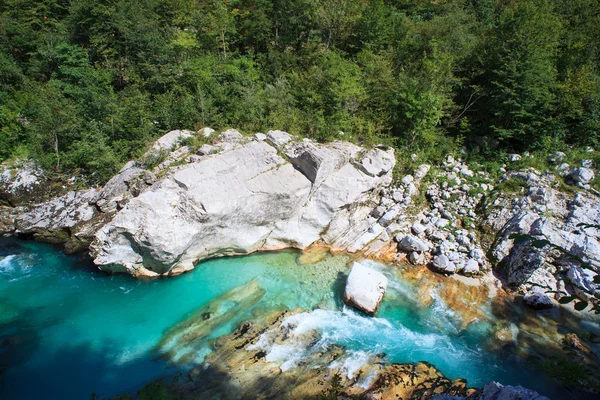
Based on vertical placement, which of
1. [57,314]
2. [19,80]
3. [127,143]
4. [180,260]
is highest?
[19,80]

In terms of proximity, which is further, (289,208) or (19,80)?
(19,80)

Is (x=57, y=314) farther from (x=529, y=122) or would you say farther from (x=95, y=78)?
(x=529, y=122)

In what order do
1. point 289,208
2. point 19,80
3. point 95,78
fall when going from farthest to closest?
point 19,80 → point 95,78 → point 289,208

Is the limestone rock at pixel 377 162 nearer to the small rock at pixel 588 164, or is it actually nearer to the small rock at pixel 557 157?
the small rock at pixel 557 157

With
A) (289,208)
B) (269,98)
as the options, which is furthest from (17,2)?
(289,208)

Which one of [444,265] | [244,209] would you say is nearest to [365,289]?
[444,265]

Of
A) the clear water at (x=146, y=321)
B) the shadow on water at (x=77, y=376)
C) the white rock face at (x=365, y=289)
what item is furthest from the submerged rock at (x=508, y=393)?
the shadow on water at (x=77, y=376)
